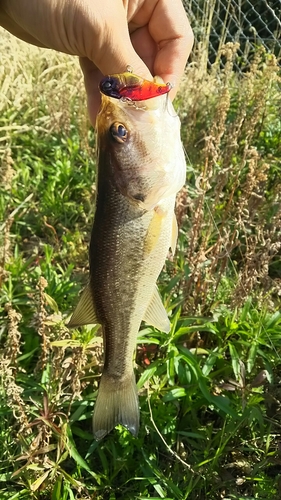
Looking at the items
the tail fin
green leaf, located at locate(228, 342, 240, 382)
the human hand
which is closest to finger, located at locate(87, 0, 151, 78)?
the human hand

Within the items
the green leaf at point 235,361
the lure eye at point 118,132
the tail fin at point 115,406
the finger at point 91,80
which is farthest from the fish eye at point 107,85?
the green leaf at point 235,361

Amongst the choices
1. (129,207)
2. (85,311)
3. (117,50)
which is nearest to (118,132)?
(129,207)

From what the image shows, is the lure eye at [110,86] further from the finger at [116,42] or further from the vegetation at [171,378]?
the vegetation at [171,378]

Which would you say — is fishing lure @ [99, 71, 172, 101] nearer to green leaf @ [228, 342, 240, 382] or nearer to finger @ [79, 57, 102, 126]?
finger @ [79, 57, 102, 126]

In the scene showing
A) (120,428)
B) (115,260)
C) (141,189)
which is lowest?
(120,428)

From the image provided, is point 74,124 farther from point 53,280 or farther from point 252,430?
point 252,430

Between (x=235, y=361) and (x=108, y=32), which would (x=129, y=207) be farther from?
(x=235, y=361)

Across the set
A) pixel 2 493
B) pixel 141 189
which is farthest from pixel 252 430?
pixel 141 189
